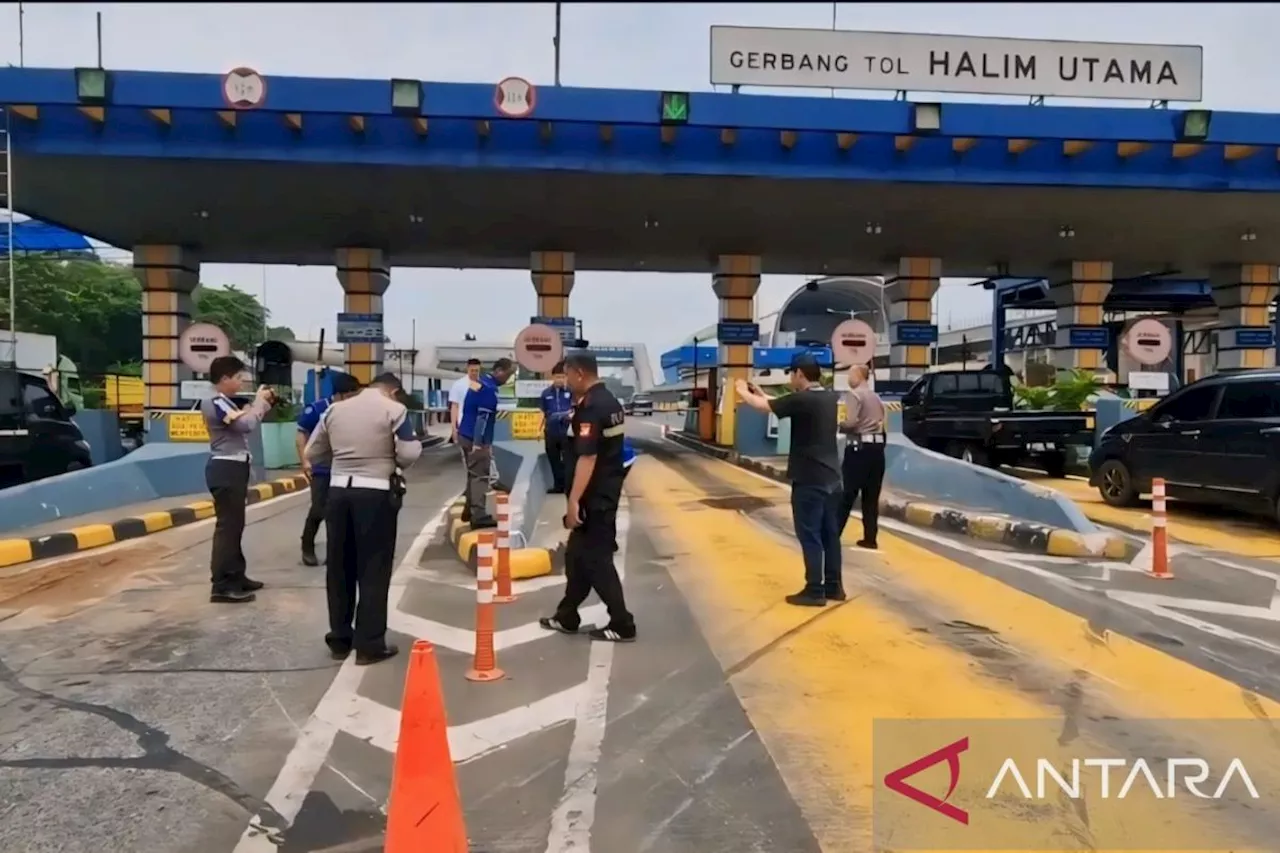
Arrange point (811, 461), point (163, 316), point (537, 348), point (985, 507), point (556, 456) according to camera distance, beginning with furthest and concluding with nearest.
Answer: point (163, 316)
point (537, 348)
point (556, 456)
point (985, 507)
point (811, 461)

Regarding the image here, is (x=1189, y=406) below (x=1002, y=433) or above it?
above

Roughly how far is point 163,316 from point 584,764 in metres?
20.9

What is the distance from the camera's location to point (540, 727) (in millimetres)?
4664

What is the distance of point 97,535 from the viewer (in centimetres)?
1033

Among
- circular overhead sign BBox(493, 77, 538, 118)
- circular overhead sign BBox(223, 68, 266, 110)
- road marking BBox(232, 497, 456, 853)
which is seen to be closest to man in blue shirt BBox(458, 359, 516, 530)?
road marking BBox(232, 497, 456, 853)

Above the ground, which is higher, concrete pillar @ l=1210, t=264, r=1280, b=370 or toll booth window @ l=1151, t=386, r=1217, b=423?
concrete pillar @ l=1210, t=264, r=1280, b=370

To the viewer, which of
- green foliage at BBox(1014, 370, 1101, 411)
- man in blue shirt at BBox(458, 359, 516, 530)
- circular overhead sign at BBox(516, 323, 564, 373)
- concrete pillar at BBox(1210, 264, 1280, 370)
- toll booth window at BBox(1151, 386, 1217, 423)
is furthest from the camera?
concrete pillar at BBox(1210, 264, 1280, 370)

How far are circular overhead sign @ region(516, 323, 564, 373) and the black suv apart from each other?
8.69 meters

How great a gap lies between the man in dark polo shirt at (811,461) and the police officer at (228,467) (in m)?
3.66

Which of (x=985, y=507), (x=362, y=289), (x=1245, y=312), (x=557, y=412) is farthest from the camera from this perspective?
(x=1245, y=312)

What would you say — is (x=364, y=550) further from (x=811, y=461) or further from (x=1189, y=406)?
(x=1189, y=406)

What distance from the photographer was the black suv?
1038 cm

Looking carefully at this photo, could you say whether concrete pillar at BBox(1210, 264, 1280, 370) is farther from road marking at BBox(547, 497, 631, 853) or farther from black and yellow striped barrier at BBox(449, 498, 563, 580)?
road marking at BBox(547, 497, 631, 853)

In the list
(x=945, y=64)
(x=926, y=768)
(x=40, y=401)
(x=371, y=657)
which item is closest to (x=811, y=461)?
(x=926, y=768)
